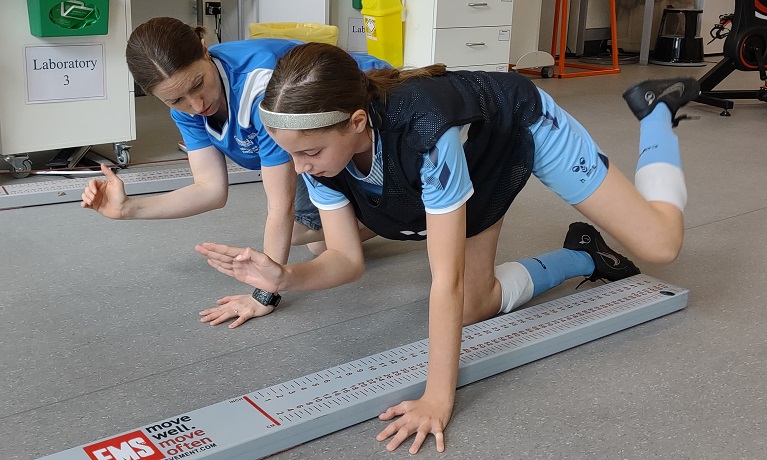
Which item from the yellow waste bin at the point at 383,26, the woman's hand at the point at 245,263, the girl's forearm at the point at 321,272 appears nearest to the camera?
the woman's hand at the point at 245,263

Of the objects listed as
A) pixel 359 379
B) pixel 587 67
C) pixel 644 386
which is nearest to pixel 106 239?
pixel 359 379

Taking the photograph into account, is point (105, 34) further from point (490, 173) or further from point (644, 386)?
point (644, 386)

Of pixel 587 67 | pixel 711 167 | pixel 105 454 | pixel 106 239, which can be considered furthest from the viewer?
pixel 587 67

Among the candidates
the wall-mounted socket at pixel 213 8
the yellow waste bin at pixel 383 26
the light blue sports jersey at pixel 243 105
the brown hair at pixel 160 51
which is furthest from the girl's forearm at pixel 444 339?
the wall-mounted socket at pixel 213 8

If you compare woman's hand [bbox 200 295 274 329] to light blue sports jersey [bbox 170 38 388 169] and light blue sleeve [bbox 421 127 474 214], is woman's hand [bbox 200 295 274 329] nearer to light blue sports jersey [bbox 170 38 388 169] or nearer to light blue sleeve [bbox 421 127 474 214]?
light blue sports jersey [bbox 170 38 388 169]

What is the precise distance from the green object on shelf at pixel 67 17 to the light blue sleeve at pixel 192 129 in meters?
1.23

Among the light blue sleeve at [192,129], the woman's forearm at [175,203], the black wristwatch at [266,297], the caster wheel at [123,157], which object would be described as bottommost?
the black wristwatch at [266,297]

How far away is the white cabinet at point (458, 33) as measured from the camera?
440 centimetres

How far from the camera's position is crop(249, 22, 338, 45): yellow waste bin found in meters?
3.75

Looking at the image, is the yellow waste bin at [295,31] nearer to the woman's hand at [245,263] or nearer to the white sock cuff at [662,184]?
the white sock cuff at [662,184]

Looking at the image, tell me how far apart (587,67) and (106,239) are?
498 cm

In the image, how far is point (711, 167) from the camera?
3.83m

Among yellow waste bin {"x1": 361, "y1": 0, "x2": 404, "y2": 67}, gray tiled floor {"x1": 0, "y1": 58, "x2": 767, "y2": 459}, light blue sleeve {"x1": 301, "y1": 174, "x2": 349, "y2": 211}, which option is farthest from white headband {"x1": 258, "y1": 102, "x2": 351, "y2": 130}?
yellow waste bin {"x1": 361, "y1": 0, "x2": 404, "y2": 67}

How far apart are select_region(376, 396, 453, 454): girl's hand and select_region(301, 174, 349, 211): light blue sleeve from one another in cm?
49
